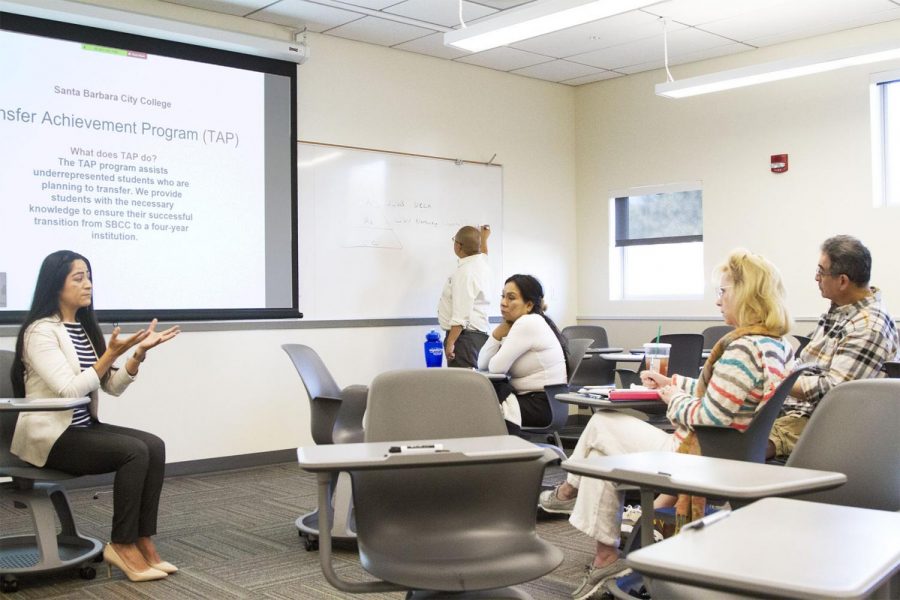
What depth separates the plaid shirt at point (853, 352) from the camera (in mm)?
3320

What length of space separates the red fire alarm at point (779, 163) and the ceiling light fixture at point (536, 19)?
2373 mm

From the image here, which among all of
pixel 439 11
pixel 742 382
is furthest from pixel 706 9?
pixel 742 382

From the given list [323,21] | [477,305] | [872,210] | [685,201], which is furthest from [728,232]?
[323,21]

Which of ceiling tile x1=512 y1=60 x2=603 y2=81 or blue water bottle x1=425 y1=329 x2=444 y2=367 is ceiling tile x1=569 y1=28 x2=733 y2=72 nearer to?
ceiling tile x1=512 y1=60 x2=603 y2=81

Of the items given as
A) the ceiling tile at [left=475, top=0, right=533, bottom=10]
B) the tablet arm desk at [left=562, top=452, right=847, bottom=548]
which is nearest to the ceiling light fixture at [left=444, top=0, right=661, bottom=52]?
the ceiling tile at [left=475, top=0, right=533, bottom=10]

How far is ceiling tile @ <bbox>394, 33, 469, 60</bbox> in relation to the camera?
645 centimetres

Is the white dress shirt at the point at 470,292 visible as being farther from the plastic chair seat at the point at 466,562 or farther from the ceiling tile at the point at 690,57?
the plastic chair seat at the point at 466,562

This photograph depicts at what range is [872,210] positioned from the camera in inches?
244

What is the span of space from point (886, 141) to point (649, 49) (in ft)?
5.82

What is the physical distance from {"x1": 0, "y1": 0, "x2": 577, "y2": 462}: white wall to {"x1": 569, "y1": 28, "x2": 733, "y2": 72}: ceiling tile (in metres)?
0.76

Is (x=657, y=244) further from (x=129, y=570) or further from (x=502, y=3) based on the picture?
(x=129, y=570)

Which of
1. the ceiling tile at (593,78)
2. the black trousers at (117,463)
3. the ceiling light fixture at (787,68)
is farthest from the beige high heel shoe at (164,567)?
the ceiling tile at (593,78)

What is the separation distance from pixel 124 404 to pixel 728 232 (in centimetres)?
453

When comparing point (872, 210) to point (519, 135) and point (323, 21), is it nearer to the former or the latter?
point (519, 135)
